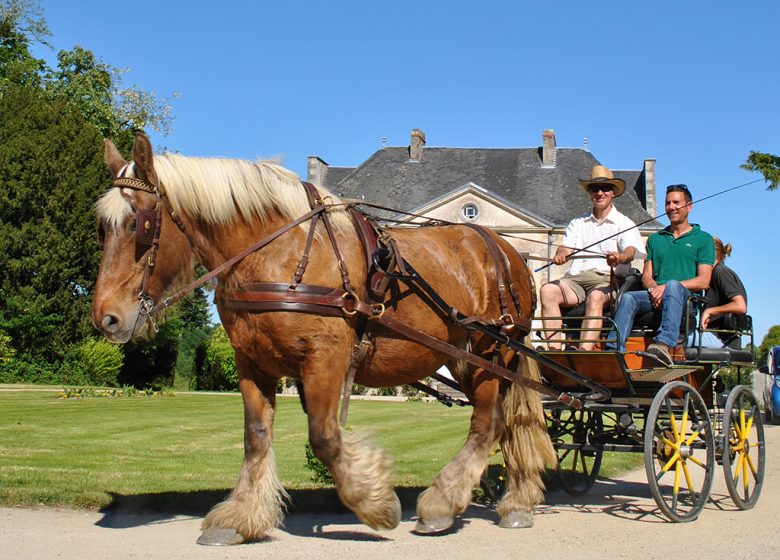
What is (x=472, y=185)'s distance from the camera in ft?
142

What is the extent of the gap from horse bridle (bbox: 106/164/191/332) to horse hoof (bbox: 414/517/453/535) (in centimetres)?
229

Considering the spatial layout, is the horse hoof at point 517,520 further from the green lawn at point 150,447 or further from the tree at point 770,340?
the tree at point 770,340

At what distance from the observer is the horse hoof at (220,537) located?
529 cm

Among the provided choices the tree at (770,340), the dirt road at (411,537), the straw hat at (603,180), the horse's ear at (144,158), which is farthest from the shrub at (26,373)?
the tree at (770,340)

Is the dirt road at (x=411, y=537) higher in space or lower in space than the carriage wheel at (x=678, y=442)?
lower

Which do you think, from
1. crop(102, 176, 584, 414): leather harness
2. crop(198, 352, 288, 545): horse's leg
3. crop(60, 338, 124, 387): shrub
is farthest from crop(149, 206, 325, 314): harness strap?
crop(60, 338, 124, 387): shrub

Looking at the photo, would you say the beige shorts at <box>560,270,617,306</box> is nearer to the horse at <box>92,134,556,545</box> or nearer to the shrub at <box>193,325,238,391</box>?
the horse at <box>92,134,556,545</box>

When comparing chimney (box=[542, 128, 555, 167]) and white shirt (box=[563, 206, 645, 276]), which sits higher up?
chimney (box=[542, 128, 555, 167])

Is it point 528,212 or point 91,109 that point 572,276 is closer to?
point 91,109

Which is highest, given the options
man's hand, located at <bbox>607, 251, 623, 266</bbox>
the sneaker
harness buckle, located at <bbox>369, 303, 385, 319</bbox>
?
man's hand, located at <bbox>607, 251, 623, 266</bbox>

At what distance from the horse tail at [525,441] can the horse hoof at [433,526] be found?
34.8 inches

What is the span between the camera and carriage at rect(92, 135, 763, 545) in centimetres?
508

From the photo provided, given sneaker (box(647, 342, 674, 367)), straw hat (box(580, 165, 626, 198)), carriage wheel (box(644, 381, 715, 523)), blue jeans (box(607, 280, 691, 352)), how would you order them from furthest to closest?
straw hat (box(580, 165, 626, 198)) → blue jeans (box(607, 280, 691, 352)) → sneaker (box(647, 342, 674, 367)) → carriage wheel (box(644, 381, 715, 523))

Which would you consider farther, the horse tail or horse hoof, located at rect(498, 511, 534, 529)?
the horse tail
